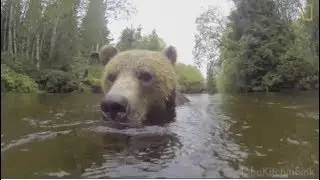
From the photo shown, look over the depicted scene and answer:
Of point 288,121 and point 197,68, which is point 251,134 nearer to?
point 288,121

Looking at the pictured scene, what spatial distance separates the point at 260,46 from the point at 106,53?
52.6 inches

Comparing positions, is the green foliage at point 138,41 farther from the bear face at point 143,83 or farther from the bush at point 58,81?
the bush at point 58,81

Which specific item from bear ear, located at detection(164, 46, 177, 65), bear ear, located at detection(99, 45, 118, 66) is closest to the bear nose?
bear ear, located at detection(99, 45, 118, 66)

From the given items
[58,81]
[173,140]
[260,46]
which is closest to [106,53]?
[58,81]

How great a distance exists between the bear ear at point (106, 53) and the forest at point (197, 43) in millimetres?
56

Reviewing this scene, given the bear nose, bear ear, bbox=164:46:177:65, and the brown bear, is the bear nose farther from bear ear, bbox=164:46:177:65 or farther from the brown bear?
bear ear, bbox=164:46:177:65

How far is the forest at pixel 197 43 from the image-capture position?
119 inches

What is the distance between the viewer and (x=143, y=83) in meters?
3.63

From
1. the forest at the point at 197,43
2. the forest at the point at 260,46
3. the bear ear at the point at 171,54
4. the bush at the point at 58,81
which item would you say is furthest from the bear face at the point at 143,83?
the forest at the point at 260,46

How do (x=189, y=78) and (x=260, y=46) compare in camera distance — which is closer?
(x=260, y=46)

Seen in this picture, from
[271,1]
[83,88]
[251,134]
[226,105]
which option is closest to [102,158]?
[83,88]

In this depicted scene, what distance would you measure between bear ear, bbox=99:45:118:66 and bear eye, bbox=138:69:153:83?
0.95ft

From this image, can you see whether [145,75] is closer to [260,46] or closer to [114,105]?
[114,105]

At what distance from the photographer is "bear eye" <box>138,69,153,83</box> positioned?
11.9 ft
